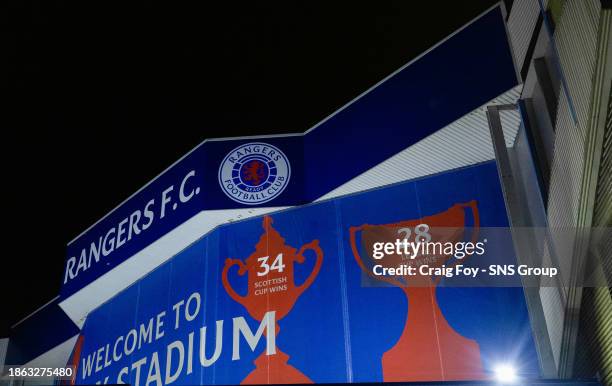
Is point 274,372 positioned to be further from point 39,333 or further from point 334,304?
point 39,333

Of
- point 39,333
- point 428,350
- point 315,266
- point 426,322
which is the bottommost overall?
point 428,350

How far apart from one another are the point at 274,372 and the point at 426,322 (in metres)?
1.95

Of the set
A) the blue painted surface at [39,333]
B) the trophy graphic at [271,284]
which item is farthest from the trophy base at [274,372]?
the blue painted surface at [39,333]

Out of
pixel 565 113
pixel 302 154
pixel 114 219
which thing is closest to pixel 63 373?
pixel 114 219

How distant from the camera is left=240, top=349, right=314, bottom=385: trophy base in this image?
7.89 meters

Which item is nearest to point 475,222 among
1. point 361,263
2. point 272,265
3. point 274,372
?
point 361,263

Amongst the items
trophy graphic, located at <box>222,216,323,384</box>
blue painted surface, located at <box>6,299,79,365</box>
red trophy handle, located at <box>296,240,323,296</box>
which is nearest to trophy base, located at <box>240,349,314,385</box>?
trophy graphic, located at <box>222,216,323,384</box>

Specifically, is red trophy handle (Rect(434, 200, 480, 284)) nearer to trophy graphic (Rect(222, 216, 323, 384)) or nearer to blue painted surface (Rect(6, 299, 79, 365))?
trophy graphic (Rect(222, 216, 323, 384))

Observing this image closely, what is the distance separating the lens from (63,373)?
42.5 feet

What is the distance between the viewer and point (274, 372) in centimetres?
803

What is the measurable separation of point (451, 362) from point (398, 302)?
0.93 metres

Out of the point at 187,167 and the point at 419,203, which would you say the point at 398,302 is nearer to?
the point at 419,203

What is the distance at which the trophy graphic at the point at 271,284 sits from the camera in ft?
26.6

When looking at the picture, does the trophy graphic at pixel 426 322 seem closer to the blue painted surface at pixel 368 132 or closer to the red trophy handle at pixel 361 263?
the red trophy handle at pixel 361 263
